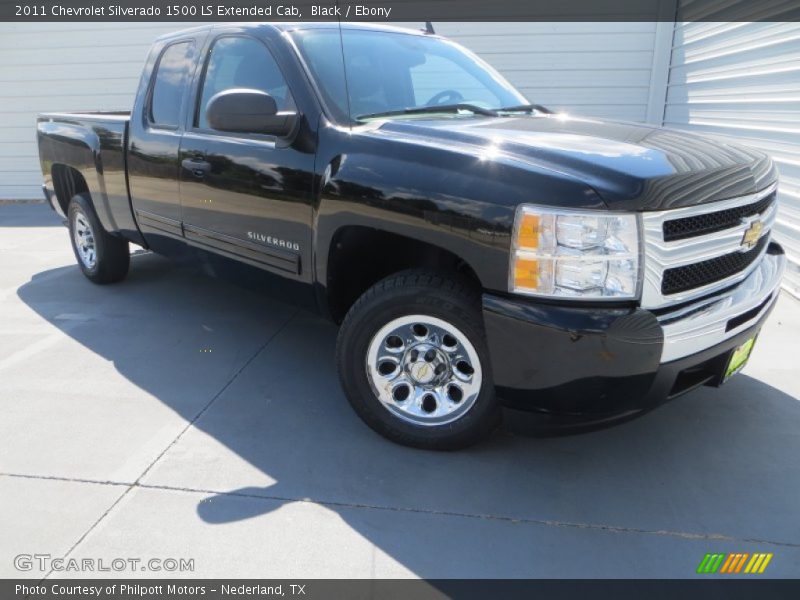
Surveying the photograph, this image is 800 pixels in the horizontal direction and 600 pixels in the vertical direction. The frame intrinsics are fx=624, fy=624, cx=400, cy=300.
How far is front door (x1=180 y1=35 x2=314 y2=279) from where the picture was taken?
3.14 m

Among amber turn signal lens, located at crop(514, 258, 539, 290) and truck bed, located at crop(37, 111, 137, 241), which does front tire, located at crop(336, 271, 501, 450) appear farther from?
truck bed, located at crop(37, 111, 137, 241)

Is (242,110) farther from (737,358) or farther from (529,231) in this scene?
(737,358)

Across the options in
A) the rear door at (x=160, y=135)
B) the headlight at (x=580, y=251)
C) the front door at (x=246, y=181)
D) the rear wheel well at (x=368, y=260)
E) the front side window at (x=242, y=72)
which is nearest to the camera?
the headlight at (x=580, y=251)

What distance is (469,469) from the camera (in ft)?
9.10

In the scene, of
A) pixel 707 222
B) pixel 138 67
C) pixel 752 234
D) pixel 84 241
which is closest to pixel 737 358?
pixel 752 234

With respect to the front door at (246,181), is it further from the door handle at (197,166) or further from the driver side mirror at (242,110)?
the driver side mirror at (242,110)

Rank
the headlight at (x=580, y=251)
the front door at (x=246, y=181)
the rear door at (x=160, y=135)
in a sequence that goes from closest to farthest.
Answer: the headlight at (x=580, y=251), the front door at (x=246, y=181), the rear door at (x=160, y=135)

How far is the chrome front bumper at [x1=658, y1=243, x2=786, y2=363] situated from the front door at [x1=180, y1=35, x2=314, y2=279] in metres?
1.72

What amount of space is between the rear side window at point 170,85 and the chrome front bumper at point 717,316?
10.3ft

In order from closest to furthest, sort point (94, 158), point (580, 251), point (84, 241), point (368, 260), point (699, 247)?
1. point (580, 251)
2. point (699, 247)
3. point (368, 260)
4. point (94, 158)
5. point (84, 241)

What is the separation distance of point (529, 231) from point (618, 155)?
525 millimetres

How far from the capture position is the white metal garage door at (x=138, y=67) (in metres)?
8.52

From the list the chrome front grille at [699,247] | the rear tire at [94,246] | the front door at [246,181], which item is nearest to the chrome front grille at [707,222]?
the chrome front grille at [699,247]

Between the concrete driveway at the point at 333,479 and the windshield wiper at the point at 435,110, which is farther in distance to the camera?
the windshield wiper at the point at 435,110
